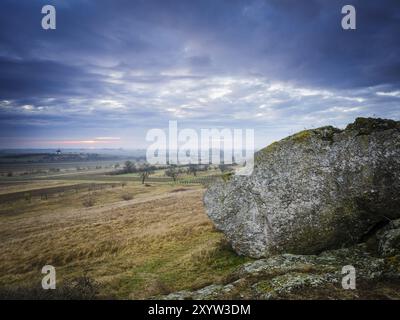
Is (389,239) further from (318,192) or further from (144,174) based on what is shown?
(144,174)

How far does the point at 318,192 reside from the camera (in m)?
14.6

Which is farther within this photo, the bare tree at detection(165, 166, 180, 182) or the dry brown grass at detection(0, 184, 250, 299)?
Answer: the bare tree at detection(165, 166, 180, 182)

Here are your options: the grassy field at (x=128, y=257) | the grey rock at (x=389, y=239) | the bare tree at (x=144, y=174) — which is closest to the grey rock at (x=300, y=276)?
the grey rock at (x=389, y=239)

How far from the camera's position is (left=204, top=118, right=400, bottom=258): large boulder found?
14.1m

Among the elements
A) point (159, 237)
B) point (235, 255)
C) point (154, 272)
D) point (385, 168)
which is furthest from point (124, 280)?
point (385, 168)

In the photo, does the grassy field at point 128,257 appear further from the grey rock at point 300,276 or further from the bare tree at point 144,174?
the bare tree at point 144,174

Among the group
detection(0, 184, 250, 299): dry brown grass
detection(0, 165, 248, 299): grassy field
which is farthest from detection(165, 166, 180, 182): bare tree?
detection(0, 184, 250, 299): dry brown grass

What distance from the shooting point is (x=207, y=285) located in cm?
1283

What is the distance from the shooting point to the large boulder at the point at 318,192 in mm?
14094

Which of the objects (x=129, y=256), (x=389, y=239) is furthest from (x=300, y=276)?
(x=129, y=256)

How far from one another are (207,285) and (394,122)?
12318mm

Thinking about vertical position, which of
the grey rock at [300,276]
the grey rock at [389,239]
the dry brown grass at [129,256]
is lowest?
the dry brown grass at [129,256]

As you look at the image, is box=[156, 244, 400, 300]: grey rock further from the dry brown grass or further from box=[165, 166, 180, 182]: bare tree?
box=[165, 166, 180, 182]: bare tree

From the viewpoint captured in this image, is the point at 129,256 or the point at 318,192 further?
the point at 129,256
